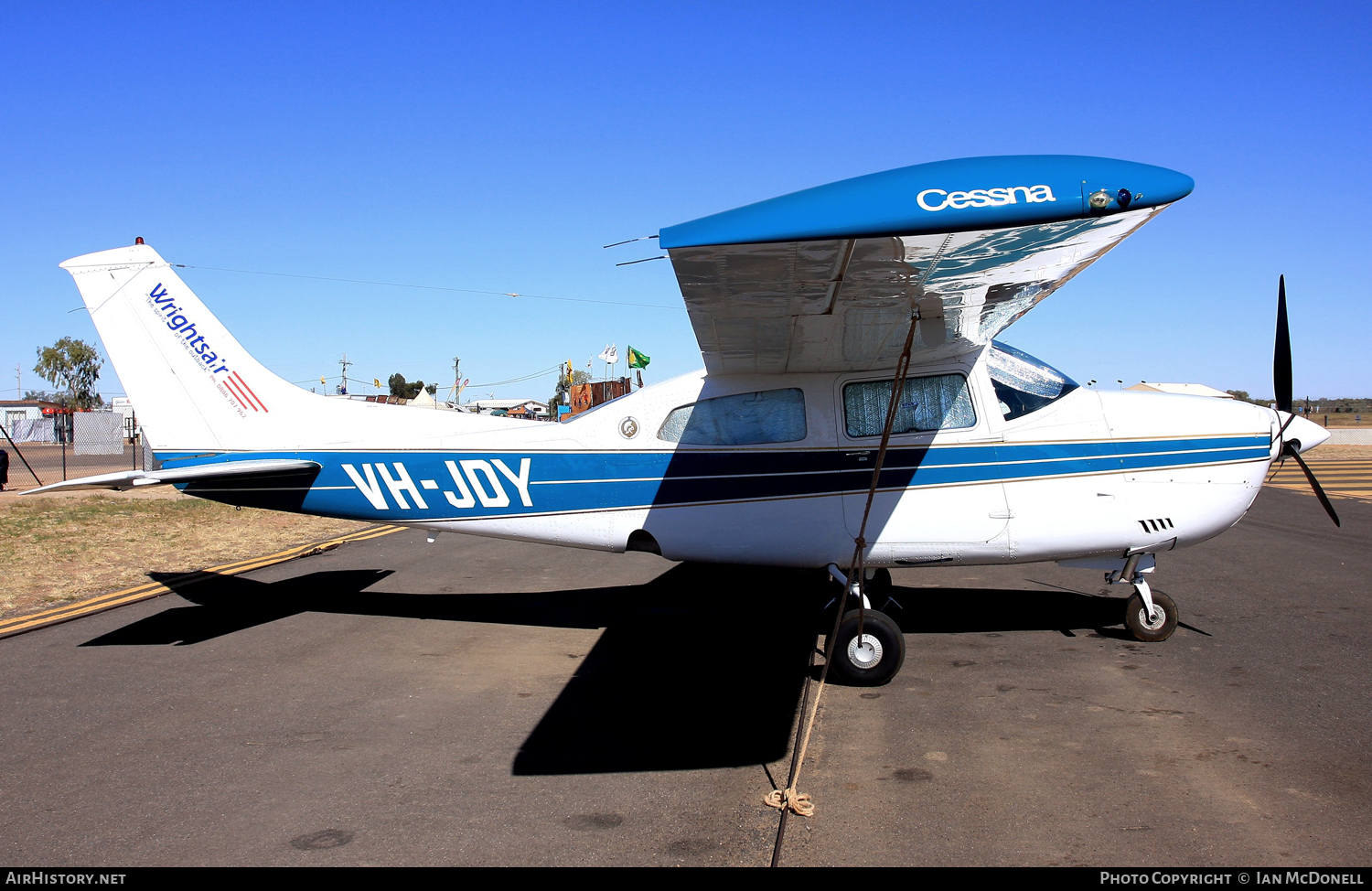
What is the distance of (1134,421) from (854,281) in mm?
3285

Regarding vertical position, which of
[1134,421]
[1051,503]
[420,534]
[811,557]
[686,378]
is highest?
[686,378]

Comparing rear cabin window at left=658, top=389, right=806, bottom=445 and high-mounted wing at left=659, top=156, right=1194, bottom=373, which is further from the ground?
high-mounted wing at left=659, top=156, right=1194, bottom=373

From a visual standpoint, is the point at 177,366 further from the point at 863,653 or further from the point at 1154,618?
the point at 1154,618

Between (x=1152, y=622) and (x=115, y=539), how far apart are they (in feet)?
43.7

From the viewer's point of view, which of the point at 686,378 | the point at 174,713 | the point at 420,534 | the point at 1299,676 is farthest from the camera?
the point at 420,534

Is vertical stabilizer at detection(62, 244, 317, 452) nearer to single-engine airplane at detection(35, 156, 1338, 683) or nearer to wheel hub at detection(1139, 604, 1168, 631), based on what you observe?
single-engine airplane at detection(35, 156, 1338, 683)

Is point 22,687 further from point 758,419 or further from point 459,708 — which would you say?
point 758,419

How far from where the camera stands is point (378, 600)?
28.0ft

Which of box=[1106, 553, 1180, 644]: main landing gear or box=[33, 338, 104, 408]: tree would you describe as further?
box=[33, 338, 104, 408]: tree

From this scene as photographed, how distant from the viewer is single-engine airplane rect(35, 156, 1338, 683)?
5656 millimetres

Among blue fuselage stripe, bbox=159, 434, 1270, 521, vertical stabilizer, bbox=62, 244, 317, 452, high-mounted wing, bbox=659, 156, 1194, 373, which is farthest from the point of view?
vertical stabilizer, bbox=62, 244, 317, 452

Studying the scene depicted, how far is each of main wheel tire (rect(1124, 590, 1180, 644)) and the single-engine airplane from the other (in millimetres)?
16

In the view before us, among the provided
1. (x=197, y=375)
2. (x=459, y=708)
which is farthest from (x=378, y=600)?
(x=459, y=708)

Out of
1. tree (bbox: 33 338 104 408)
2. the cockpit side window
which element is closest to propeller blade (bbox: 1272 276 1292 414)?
the cockpit side window
